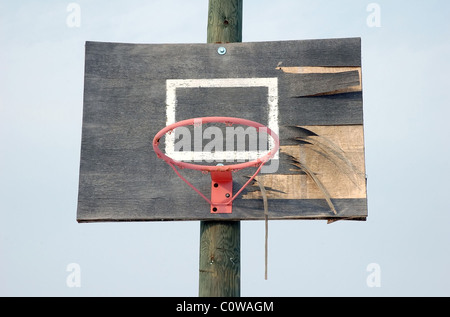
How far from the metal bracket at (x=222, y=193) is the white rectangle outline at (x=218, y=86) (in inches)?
7.7

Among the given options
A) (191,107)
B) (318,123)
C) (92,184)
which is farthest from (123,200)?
(318,123)

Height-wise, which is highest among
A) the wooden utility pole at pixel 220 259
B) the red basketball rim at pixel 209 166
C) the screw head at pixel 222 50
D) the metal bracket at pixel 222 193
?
the screw head at pixel 222 50

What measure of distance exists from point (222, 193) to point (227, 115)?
66 cm

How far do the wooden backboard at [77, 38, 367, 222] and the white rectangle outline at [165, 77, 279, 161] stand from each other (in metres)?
0.01

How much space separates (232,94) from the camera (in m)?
8.61

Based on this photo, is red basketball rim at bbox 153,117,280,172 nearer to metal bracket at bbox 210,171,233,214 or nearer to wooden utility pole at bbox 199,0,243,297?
metal bracket at bbox 210,171,233,214

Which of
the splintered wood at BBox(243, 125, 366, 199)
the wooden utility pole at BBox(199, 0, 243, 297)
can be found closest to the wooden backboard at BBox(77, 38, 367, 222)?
the splintered wood at BBox(243, 125, 366, 199)

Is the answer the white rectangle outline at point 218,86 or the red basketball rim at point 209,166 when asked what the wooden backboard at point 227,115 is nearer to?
the white rectangle outline at point 218,86

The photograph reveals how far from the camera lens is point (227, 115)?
8555mm

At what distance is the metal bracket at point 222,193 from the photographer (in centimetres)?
823

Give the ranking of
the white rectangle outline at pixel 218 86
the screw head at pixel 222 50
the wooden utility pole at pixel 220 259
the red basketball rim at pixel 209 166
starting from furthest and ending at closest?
the screw head at pixel 222 50 → the white rectangle outline at pixel 218 86 → the wooden utility pole at pixel 220 259 → the red basketball rim at pixel 209 166

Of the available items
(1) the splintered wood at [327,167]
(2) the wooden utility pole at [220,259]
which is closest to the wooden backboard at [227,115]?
(1) the splintered wood at [327,167]

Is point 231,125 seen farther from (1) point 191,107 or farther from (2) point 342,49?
(2) point 342,49

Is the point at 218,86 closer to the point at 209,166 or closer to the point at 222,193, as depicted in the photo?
the point at 209,166
